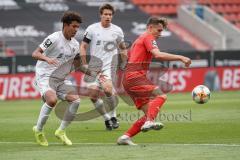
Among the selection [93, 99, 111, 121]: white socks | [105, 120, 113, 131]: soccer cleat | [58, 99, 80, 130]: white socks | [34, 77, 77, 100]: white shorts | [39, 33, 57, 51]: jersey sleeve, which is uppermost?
[39, 33, 57, 51]: jersey sleeve

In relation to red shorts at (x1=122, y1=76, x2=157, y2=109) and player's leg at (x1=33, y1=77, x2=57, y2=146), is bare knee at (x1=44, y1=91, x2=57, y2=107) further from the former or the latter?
red shorts at (x1=122, y1=76, x2=157, y2=109)

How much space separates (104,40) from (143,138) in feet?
10.8

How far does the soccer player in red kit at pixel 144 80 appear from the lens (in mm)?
11586

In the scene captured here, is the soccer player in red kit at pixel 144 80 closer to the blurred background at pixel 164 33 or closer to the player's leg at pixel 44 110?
the player's leg at pixel 44 110

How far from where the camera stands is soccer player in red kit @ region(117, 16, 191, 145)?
11586 millimetres

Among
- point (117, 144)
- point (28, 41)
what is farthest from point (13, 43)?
point (117, 144)

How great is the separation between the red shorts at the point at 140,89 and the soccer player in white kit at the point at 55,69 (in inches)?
39.9

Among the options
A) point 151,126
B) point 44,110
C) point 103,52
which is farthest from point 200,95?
point 103,52

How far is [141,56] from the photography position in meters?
11.8

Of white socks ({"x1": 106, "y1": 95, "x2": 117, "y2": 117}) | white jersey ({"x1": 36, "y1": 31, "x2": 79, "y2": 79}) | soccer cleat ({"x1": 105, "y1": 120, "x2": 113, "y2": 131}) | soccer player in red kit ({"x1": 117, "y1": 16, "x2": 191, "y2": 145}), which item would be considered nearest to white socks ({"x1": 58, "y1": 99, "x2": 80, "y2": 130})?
white jersey ({"x1": 36, "y1": 31, "x2": 79, "y2": 79})

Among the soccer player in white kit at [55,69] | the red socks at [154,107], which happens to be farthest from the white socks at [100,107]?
the red socks at [154,107]

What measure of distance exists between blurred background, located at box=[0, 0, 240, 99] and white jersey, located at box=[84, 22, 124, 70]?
11.1 metres

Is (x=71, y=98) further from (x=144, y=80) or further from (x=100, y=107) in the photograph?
(x=100, y=107)

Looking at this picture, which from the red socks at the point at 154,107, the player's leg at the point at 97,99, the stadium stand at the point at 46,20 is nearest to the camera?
the red socks at the point at 154,107
